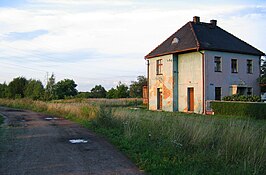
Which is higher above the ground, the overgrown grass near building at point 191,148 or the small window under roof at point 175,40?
the small window under roof at point 175,40

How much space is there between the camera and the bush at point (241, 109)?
22.2m

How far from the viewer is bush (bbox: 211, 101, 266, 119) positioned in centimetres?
2222

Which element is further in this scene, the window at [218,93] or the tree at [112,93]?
the tree at [112,93]

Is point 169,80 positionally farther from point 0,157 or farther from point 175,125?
point 0,157

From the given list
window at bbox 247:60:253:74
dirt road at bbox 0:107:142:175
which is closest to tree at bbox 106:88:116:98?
window at bbox 247:60:253:74

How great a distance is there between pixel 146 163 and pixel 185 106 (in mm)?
23530

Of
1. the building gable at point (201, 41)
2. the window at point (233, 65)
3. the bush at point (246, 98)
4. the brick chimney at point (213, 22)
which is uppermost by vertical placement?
the brick chimney at point (213, 22)

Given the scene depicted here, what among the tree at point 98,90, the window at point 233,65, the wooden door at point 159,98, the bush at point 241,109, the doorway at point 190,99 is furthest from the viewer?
the tree at point 98,90

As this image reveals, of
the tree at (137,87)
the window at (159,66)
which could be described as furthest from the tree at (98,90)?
the window at (159,66)

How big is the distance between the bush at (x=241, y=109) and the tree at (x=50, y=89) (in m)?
25.0

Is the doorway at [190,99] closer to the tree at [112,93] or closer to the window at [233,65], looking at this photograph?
the window at [233,65]

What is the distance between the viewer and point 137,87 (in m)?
64.9

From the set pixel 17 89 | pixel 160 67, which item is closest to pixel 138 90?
pixel 17 89

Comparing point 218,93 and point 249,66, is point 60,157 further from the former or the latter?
point 249,66
